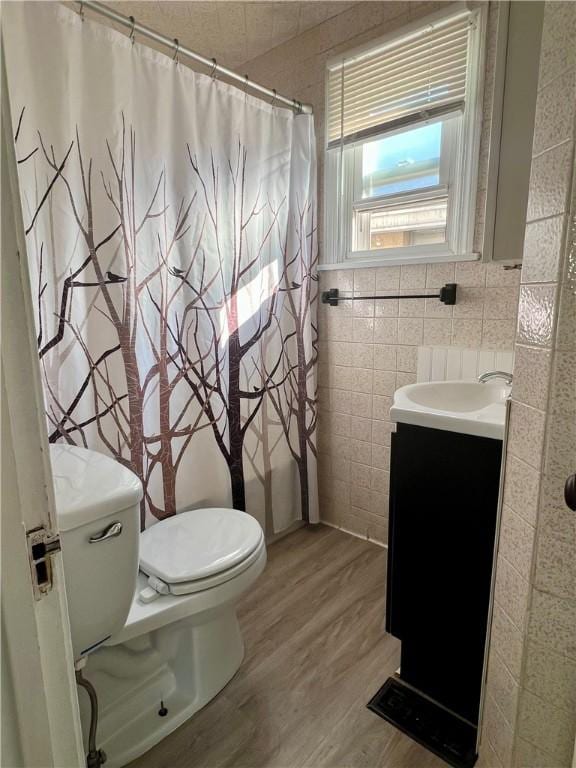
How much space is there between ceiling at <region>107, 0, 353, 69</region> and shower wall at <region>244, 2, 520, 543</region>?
2.4 inches

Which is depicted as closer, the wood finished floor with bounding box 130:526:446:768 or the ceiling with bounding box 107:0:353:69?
the wood finished floor with bounding box 130:526:446:768

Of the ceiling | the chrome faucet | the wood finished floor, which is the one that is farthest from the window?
the wood finished floor

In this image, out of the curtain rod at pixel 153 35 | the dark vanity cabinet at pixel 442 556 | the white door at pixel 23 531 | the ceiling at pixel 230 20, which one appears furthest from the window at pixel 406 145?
the white door at pixel 23 531

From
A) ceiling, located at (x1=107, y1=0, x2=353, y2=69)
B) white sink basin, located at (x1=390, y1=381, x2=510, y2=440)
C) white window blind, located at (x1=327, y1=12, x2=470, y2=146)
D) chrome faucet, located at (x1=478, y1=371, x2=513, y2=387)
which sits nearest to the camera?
white sink basin, located at (x1=390, y1=381, x2=510, y2=440)

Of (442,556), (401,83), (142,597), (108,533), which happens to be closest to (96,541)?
(108,533)

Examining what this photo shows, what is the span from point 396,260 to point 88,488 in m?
1.52

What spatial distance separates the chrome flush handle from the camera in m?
0.91

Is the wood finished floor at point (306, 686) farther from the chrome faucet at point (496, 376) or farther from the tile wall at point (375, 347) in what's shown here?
the chrome faucet at point (496, 376)

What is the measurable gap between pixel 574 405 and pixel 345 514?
1.70m

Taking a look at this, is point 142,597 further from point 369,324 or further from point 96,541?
point 369,324

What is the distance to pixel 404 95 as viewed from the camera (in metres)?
1.78

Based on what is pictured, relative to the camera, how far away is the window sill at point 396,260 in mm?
1697

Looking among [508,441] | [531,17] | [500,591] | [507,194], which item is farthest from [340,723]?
[531,17]

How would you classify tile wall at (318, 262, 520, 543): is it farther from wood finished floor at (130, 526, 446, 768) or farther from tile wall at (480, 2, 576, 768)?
tile wall at (480, 2, 576, 768)
